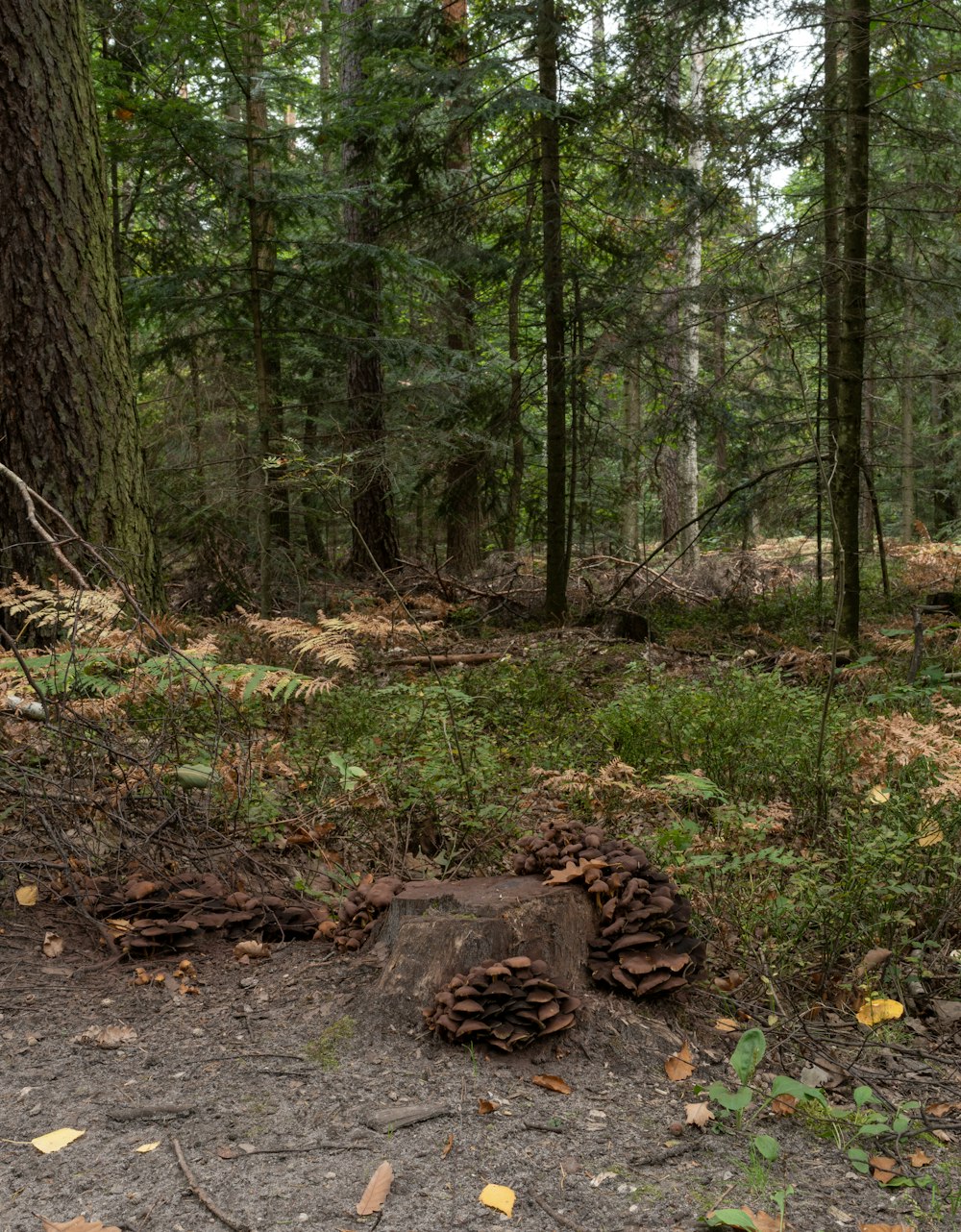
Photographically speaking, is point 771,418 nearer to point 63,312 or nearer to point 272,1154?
point 63,312

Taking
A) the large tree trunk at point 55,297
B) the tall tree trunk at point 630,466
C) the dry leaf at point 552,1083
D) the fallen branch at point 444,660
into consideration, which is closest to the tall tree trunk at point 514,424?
the tall tree trunk at point 630,466

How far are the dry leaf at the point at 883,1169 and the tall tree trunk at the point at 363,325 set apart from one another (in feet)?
22.4

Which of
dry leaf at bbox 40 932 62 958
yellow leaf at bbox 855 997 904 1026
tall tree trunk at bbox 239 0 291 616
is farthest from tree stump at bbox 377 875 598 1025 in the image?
tall tree trunk at bbox 239 0 291 616

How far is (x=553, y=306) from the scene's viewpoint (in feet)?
32.6

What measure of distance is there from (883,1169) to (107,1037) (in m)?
2.38

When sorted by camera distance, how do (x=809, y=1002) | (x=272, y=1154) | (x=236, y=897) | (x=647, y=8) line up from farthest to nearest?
(x=647, y=8)
(x=236, y=897)
(x=809, y=1002)
(x=272, y=1154)

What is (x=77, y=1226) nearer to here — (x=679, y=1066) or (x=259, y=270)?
(x=679, y=1066)

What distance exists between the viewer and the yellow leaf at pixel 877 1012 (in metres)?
3.12

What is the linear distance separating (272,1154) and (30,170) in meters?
5.81

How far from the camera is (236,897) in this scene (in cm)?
377

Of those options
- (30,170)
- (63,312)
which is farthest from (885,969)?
(30,170)

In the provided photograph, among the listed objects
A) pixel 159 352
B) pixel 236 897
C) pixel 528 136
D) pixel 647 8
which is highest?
pixel 647 8

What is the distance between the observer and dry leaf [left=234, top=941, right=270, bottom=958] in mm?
3561

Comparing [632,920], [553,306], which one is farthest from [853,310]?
[632,920]
